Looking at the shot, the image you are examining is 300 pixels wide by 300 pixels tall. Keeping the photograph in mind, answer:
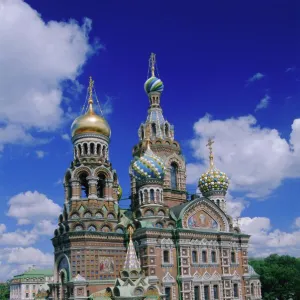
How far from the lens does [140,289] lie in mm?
24922

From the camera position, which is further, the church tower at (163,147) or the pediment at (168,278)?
the church tower at (163,147)

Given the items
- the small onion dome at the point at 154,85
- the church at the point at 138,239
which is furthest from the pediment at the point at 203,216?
the small onion dome at the point at 154,85

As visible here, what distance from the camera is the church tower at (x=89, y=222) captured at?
26734 millimetres

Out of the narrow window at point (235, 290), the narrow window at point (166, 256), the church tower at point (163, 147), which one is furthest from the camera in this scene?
the church tower at point (163, 147)

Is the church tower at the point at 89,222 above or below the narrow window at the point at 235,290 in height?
above

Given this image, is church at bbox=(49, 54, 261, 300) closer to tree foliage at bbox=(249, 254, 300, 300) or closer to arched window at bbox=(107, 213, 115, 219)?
arched window at bbox=(107, 213, 115, 219)

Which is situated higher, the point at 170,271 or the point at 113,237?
the point at 113,237

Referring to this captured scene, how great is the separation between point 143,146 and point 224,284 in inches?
467

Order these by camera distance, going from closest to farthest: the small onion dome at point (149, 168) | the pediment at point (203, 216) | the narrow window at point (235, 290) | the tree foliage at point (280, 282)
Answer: the pediment at point (203, 216)
the small onion dome at point (149, 168)
the narrow window at point (235, 290)
the tree foliage at point (280, 282)

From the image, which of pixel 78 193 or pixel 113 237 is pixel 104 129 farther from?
pixel 113 237

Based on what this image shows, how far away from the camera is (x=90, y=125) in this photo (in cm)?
3027

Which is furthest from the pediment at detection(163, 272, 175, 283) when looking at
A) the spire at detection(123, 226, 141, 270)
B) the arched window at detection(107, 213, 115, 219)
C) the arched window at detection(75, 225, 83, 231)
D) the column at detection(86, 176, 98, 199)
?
the column at detection(86, 176, 98, 199)

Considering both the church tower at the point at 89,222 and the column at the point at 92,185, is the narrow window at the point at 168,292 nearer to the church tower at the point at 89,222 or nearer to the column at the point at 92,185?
the church tower at the point at 89,222

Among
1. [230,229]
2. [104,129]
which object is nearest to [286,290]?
[230,229]
